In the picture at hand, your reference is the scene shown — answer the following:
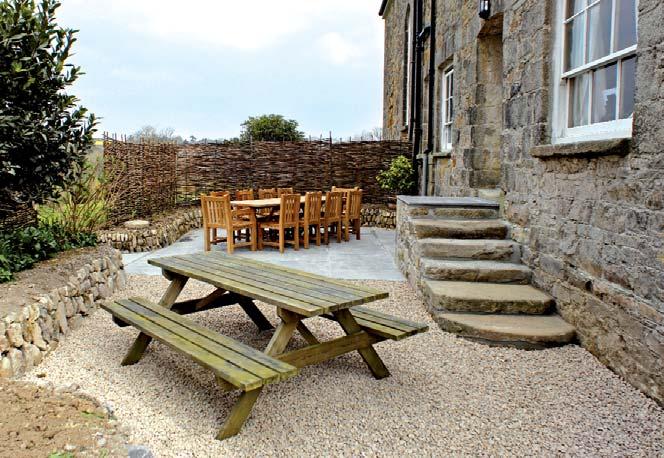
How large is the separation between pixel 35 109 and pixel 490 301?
4.22 metres

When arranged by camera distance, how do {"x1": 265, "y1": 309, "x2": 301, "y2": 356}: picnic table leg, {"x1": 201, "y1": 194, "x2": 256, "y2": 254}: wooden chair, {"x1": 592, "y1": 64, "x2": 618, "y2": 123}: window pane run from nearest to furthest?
{"x1": 265, "y1": 309, "x2": 301, "y2": 356}: picnic table leg, {"x1": 592, "y1": 64, "x2": 618, "y2": 123}: window pane, {"x1": 201, "y1": 194, "x2": 256, "y2": 254}: wooden chair

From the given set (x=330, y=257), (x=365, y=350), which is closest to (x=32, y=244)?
(x=365, y=350)

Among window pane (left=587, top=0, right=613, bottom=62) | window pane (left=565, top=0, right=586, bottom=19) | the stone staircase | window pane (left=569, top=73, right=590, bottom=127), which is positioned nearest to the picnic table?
the stone staircase

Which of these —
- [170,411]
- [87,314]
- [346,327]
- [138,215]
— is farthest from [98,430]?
[138,215]

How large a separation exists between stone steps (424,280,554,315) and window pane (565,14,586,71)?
74.8 inches

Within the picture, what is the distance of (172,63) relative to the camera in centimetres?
1814

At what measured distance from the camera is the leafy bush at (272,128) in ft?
57.4

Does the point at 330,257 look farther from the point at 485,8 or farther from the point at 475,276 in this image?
the point at 485,8

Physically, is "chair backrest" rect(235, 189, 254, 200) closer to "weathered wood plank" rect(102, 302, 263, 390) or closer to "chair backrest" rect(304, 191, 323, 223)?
"chair backrest" rect(304, 191, 323, 223)

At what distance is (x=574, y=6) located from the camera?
4.27 meters

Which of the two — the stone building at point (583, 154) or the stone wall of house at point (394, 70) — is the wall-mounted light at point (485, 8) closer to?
the stone building at point (583, 154)

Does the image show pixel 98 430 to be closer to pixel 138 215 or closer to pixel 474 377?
pixel 474 377

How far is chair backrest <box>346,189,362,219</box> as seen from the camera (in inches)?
362

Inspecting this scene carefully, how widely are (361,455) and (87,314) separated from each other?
3.15 meters
